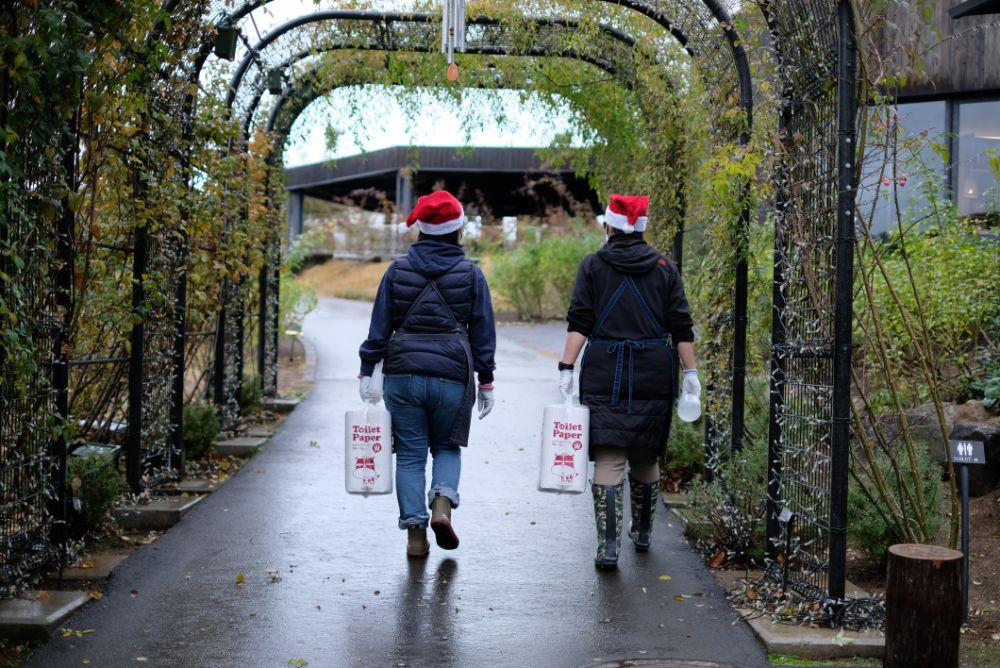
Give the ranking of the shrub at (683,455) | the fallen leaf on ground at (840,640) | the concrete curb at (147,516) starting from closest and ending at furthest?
the fallen leaf on ground at (840,640), the concrete curb at (147,516), the shrub at (683,455)

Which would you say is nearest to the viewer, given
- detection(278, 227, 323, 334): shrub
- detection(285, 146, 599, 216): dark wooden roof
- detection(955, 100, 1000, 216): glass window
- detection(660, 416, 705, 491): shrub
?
detection(660, 416, 705, 491): shrub

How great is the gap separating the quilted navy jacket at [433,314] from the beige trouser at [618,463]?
0.76m

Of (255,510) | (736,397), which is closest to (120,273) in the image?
(255,510)

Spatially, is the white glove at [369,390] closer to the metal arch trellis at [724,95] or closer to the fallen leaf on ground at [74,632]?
the fallen leaf on ground at [74,632]

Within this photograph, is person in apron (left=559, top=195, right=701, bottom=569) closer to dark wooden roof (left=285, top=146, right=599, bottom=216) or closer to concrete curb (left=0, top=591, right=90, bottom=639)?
concrete curb (left=0, top=591, right=90, bottom=639)

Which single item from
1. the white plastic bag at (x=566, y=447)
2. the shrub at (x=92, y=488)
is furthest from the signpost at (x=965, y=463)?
the shrub at (x=92, y=488)

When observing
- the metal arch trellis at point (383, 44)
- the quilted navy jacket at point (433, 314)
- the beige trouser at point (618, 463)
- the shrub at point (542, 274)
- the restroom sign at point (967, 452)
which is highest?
the metal arch trellis at point (383, 44)

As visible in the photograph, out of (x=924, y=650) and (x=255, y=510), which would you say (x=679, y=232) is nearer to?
(x=255, y=510)

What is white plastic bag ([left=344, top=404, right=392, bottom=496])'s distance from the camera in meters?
5.68

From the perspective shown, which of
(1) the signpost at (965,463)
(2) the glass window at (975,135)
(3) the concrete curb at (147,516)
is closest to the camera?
(1) the signpost at (965,463)

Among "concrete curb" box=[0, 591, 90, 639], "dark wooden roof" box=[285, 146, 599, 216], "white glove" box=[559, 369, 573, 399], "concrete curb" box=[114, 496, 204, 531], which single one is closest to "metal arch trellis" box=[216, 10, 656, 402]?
"concrete curb" box=[114, 496, 204, 531]

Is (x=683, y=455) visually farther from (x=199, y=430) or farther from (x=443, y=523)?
(x=199, y=430)

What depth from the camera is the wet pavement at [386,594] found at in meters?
4.46

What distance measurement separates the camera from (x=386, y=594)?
5.26 metres
